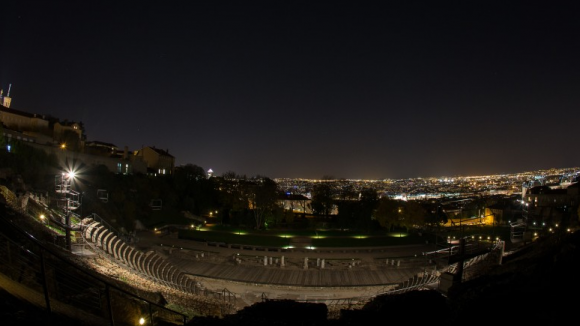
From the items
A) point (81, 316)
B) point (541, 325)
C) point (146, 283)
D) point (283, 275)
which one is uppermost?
point (541, 325)

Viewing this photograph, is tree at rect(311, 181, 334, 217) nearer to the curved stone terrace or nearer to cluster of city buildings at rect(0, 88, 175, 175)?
the curved stone terrace

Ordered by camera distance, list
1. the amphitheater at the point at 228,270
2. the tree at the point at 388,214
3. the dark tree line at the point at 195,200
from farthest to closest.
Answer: the tree at the point at 388,214 → the dark tree line at the point at 195,200 → the amphitheater at the point at 228,270

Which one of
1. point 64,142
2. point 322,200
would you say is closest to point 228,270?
point 322,200

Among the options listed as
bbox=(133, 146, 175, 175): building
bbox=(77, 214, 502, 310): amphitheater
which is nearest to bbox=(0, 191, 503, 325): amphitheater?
bbox=(77, 214, 502, 310): amphitheater

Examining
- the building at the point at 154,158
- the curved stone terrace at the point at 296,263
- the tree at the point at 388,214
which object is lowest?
the curved stone terrace at the point at 296,263

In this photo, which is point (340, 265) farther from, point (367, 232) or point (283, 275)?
point (367, 232)

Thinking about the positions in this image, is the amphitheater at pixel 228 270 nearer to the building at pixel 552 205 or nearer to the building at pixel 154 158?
the building at pixel 552 205

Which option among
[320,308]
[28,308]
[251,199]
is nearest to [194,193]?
[251,199]

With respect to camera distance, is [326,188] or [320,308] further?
[326,188]

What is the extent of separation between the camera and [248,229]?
4338 centimetres

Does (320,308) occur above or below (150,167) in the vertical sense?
below

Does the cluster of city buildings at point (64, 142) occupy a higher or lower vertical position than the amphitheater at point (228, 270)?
higher

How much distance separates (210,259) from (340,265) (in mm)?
11384

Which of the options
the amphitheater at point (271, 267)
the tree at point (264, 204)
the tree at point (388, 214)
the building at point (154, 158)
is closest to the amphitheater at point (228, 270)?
the amphitheater at point (271, 267)
